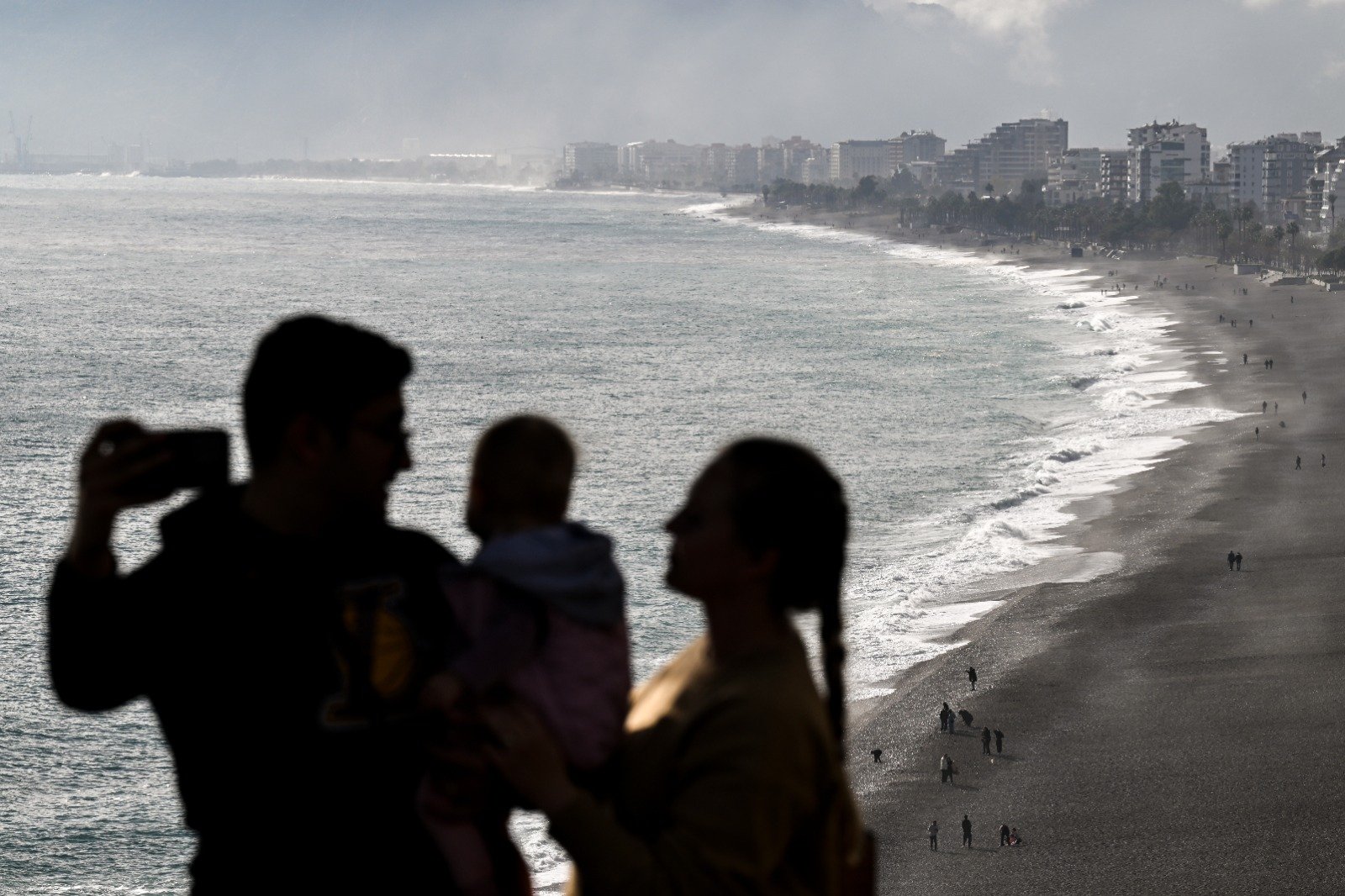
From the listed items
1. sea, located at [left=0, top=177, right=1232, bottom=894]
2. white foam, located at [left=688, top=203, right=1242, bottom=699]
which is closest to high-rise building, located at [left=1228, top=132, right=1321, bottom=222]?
sea, located at [left=0, top=177, right=1232, bottom=894]

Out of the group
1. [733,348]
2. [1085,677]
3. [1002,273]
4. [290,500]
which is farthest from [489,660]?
[1002,273]

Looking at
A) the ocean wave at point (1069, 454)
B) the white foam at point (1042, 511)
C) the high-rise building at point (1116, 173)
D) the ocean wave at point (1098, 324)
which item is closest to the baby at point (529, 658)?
the white foam at point (1042, 511)

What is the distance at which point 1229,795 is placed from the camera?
60.3ft

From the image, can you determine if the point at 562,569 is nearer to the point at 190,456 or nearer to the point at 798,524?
the point at 798,524

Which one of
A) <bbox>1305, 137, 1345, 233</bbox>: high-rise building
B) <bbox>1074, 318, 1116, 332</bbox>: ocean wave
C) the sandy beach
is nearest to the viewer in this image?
the sandy beach

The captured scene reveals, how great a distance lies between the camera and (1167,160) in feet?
600

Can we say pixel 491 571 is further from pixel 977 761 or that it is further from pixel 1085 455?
pixel 1085 455

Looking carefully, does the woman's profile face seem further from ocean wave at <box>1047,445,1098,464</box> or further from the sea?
ocean wave at <box>1047,445,1098,464</box>

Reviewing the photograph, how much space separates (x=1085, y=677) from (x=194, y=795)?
22.1 metres

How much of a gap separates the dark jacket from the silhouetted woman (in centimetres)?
19

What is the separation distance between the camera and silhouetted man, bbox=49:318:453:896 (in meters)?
2.14

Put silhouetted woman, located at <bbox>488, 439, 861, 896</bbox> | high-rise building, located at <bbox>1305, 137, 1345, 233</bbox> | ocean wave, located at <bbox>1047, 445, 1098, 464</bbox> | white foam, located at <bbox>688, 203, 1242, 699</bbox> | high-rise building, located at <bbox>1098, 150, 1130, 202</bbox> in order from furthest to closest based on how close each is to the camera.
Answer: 1. high-rise building, located at <bbox>1098, 150, 1130, 202</bbox>
2. high-rise building, located at <bbox>1305, 137, 1345, 233</bbox>
3. ocean wave, located at <bbox>1047, 445, 1098, 464</bbox>
4. white foam, located at <bbox>688, 203, 1242, 699</bbox>
5. silhouetted woman, located at <bbox>488, 439, 861, 896</bbox>

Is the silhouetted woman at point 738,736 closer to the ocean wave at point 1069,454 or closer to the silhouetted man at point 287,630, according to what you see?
the silhouetted man at point 287,630

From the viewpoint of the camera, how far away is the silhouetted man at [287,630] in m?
2.14
